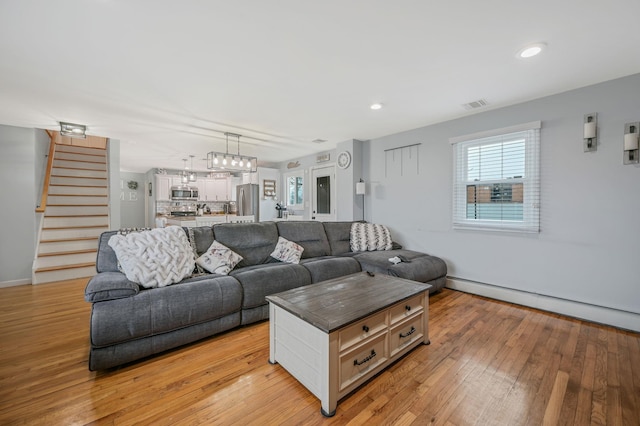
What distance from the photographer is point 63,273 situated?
13.5ft

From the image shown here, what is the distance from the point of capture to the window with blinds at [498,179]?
3.05 metres

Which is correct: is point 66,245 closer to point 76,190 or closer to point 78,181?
point 76,190

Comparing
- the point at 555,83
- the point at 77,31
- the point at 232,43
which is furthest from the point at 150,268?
the point at 555,83

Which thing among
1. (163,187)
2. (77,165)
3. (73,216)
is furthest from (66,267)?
(163,187)

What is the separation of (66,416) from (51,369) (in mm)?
A: 687

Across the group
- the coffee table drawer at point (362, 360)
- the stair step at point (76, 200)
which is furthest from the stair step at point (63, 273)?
the coffee table drawer at point (362, 360)

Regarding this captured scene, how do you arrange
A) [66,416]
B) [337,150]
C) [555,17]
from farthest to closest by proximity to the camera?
1. [337,150]
2. [555,17]
3. [66,416]

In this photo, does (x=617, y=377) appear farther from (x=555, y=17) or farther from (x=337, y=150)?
(x=337, y=150)

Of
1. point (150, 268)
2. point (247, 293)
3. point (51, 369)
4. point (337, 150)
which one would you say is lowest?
point (51, 369)

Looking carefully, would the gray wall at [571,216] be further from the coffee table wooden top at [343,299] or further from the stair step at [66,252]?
the stair step at [66,252]

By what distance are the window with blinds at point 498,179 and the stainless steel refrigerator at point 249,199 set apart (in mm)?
4928

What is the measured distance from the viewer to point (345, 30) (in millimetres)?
1850

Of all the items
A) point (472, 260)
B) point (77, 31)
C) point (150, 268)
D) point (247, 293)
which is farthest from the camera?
point (472, 260)

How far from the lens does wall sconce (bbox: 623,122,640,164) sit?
7.98ft
